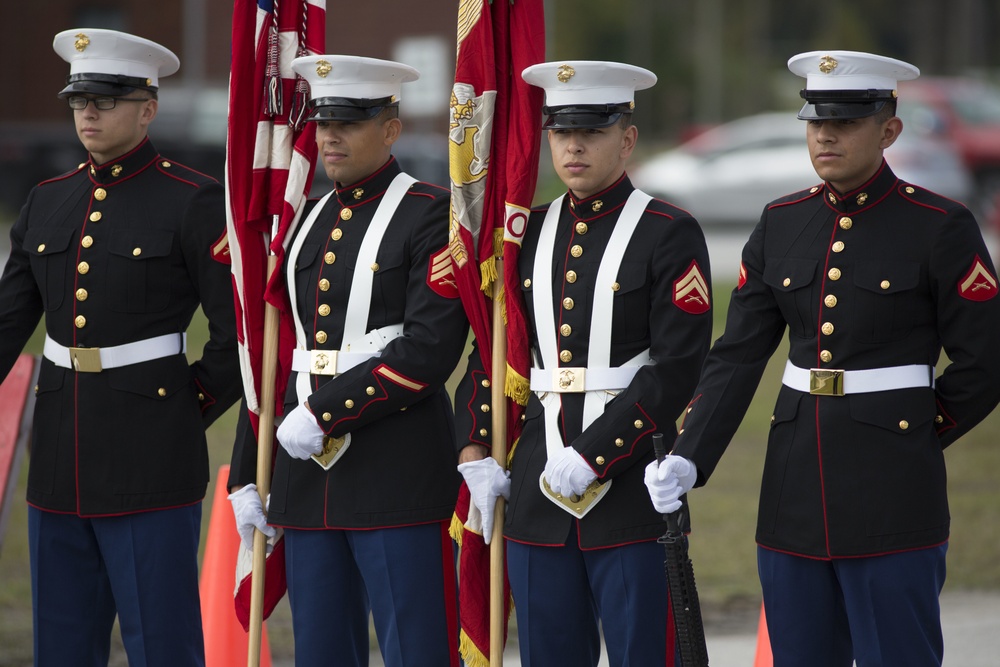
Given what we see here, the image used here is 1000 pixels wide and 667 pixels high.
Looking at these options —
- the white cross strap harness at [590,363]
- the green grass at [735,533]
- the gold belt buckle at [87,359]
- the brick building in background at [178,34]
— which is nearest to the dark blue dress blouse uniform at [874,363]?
the white cross strap harness at [590,363]

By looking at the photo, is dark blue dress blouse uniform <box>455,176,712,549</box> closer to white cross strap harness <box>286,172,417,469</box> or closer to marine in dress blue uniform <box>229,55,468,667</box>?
marine in dress blue uniform <box>229,55,468,667</box>

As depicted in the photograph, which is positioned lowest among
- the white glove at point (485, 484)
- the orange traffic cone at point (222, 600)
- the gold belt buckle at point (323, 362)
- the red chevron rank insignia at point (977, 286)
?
the orange traffic cone at point (222, 600)

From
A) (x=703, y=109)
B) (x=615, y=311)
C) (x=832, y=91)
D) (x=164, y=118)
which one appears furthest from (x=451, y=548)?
(x=703, y=109)

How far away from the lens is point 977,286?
3.86 meters

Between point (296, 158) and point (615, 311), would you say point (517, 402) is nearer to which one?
point (615, 311)

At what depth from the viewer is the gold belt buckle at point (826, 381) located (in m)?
3.98

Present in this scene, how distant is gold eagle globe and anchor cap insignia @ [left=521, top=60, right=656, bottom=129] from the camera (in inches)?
168

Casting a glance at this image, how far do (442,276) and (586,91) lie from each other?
28.2 inches

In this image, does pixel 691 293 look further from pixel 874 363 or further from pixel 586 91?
pixel 586 91

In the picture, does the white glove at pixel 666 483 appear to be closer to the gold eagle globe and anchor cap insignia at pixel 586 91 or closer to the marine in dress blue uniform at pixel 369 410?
the marine in dress blue uniform at pixel 369 410

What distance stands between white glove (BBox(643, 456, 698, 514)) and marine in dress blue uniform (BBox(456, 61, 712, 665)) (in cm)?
20

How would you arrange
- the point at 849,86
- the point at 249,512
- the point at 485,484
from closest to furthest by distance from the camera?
the point at 849,86, the point at 485,484, the point at 249,512

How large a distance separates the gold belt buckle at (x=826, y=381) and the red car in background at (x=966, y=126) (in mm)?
20885

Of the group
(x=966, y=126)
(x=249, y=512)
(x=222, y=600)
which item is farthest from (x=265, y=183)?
(x=966, y=126)
